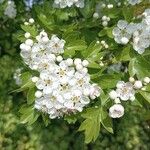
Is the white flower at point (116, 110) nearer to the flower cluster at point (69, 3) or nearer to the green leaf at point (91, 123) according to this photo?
the green leaf at point (91, 123)

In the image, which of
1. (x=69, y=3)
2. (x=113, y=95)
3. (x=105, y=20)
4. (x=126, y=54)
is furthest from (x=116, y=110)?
(x=69, y=3)

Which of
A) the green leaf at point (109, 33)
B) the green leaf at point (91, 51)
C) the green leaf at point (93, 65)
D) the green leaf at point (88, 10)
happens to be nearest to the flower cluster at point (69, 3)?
the green leaf at point (88, 10)

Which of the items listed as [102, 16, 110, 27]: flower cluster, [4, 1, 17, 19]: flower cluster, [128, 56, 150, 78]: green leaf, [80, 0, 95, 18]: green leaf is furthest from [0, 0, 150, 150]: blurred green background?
[128, 56, 150, 78]: green leaf

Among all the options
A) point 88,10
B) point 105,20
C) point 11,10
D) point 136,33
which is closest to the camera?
point 136,33

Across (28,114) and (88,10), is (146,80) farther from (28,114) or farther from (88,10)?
(88,10)

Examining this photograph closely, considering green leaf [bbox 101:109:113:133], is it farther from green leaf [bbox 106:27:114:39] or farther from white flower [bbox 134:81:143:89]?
green leaf [bbox 106:27:114:39]

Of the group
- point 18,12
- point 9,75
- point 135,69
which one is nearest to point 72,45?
point 135,69
